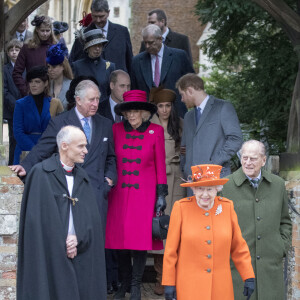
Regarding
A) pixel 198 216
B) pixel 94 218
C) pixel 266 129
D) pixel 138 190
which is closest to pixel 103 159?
pixel 138 190

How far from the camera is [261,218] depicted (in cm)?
637

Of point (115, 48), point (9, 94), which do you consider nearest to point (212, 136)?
point (115, 48)

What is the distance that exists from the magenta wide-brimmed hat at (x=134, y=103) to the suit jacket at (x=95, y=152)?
250 millimetres

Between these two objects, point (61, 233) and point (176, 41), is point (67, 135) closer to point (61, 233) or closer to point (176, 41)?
point (61, 233)

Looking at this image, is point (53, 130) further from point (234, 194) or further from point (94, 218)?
point (234, 194)

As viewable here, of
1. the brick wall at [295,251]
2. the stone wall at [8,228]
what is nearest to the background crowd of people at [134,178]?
the stone wall at [8,228]

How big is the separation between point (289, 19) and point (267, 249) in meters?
2.67

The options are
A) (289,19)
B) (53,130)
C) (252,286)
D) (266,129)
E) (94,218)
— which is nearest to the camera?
(252,286)

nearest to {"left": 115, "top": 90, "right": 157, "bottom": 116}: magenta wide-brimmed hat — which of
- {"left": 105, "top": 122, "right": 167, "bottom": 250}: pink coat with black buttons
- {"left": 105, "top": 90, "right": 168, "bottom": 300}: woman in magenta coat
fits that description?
{"left": 105, "top": 90, "right": 168, "bottom": 300}: woman in magenta coat

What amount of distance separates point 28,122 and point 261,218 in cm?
297

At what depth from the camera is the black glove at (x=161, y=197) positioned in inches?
293

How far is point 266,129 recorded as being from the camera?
12.6 metres

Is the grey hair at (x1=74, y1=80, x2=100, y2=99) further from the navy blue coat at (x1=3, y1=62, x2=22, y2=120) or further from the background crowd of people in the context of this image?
the navy blue coat at (x1=3, y1=62, x2=22, y2=120)

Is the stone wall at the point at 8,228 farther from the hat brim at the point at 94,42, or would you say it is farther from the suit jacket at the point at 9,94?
the suit jacket at the point at 9,94
